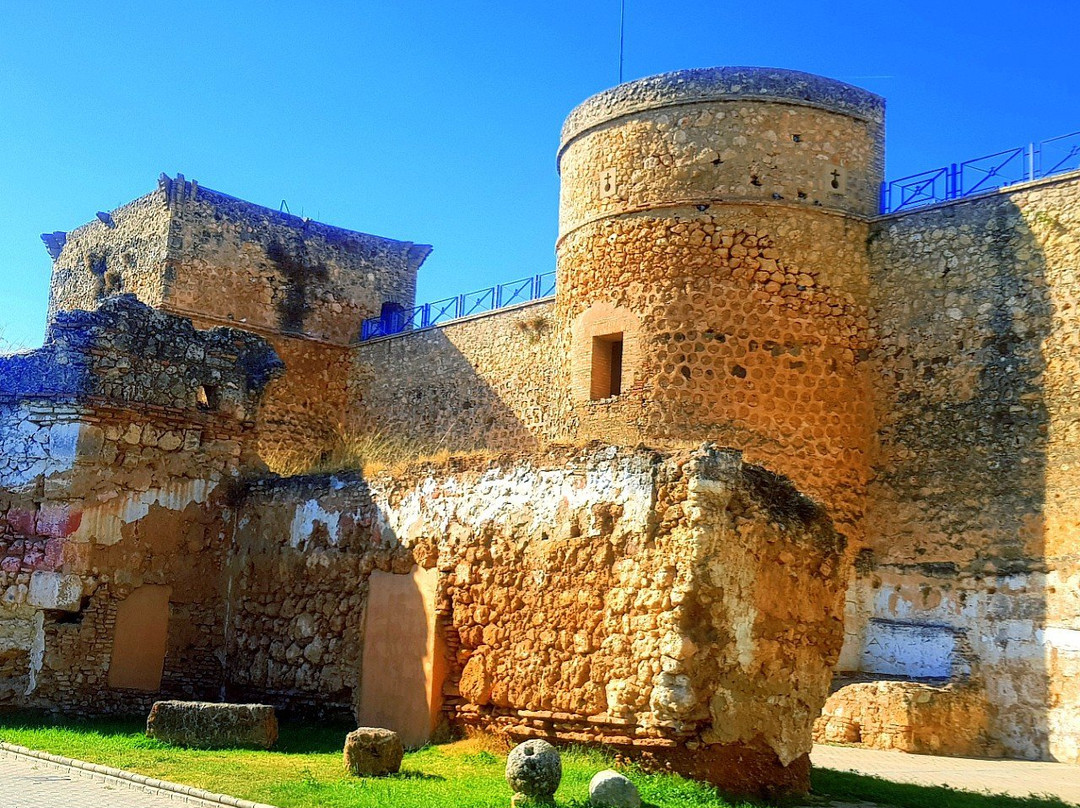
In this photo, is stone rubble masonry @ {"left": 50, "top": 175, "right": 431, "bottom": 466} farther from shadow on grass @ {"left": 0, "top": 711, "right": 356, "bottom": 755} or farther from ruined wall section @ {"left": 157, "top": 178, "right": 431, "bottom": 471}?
shadow on grass @ {"left": 0, "top": 711, "right": 356, "bottom": 755}

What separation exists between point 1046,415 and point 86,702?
10.1 m

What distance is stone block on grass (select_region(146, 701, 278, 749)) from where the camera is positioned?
356 inches

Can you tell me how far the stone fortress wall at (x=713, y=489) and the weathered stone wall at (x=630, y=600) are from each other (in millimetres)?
24

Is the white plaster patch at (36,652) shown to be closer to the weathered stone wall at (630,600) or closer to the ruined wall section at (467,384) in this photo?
the weathered stone wall at (630,600)

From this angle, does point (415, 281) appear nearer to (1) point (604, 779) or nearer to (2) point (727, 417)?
(2) point (727, 417)

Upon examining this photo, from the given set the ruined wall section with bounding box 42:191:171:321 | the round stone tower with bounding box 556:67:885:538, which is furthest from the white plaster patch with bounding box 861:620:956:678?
the ruined wall section with bounding box 42:191:171:321

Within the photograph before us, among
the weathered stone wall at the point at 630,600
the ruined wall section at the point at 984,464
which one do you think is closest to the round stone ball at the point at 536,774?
the weathered stone wall at the point at 630,600

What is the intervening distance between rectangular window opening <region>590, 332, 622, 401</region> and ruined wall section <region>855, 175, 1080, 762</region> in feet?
10.7

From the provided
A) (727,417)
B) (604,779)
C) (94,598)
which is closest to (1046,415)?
(727,417)

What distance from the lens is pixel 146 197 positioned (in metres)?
23.5

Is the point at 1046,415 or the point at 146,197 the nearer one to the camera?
the point at 1046,415

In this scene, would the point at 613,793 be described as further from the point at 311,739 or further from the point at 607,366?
the point at 607,366

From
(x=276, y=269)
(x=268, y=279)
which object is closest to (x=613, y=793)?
(x=268, y=279)

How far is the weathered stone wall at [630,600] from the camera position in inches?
307
